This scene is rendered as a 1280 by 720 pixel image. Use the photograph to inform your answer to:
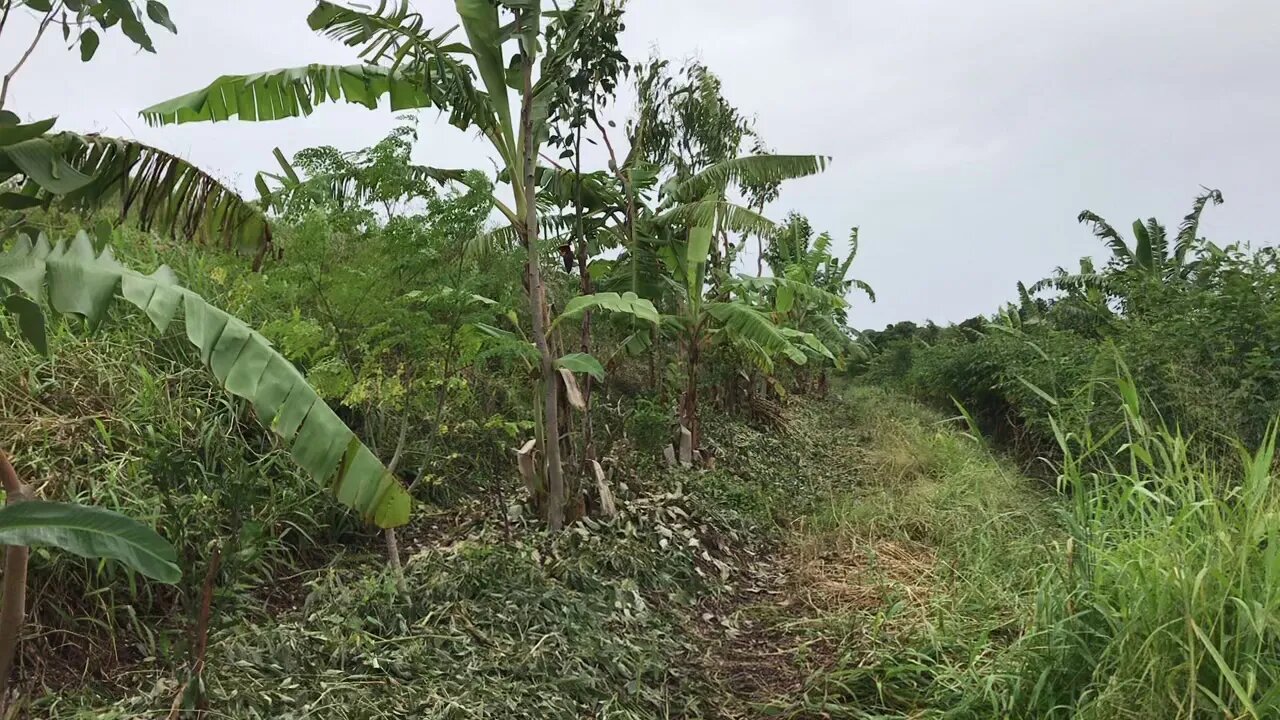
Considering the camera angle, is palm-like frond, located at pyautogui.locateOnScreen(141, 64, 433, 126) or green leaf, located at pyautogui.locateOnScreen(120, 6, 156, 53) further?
palm-like frond, located at pyautogui.locateOnScreen(141, 64, 433, 126)

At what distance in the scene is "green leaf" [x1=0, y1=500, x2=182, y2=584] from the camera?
6.11ft

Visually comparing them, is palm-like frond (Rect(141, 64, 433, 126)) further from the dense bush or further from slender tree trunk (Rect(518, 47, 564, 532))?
the dense bush

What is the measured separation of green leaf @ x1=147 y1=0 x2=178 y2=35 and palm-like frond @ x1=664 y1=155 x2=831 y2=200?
6172mm

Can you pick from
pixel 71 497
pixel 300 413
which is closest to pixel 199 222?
pixel 300 413

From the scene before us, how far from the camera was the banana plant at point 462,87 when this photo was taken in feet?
13.6

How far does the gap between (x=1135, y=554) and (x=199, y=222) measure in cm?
397

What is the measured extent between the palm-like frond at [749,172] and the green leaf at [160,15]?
6.17 m

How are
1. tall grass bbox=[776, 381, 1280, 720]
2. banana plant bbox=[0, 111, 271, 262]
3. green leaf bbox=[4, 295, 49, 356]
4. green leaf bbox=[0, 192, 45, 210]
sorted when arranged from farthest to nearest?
1. tall grass bbox=[776, 381, 1280, 720]
2. banana plant bbox=[0, 111, 271, 262]
3. green leaf bbox=[0, 192, 45, 210]
4. green leaf bbox=[4, 295, 49, 356]

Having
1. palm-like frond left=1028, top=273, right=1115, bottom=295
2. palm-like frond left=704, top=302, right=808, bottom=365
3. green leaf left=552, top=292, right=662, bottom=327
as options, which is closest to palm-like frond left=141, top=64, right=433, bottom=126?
green leaf left=552, top=292, right=662, bottom=327

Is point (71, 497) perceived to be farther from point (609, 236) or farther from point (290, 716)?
point (609, 236)

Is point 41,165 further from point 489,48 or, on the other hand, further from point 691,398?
point 691,398

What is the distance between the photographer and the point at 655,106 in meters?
9.25

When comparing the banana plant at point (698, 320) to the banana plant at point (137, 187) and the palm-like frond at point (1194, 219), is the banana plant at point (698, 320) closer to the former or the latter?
the banana plant at point (137, 187)

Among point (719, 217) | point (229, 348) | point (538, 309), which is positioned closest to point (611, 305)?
point (538, 309)
